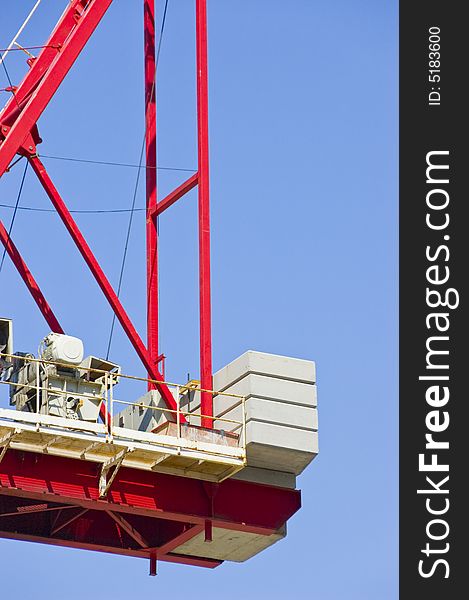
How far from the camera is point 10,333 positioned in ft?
181

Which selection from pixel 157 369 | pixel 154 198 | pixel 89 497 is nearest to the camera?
pixel 89 497

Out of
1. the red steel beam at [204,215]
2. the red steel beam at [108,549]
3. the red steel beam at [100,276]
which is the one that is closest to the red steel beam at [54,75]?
the red steel beam at [100,276]

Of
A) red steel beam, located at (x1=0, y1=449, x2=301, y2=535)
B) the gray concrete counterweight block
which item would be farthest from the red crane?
the gray concrete counterweight block

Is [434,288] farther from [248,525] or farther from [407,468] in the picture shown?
[248,525]

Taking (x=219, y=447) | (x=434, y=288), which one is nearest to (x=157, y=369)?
(x=219, y=447)

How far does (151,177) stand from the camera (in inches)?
2491

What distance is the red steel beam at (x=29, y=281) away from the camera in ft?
195

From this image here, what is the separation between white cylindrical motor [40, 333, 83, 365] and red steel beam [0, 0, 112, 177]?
5.09m

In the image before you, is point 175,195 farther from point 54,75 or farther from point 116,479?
point 116,479

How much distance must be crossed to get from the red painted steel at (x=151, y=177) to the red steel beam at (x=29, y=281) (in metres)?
2.98

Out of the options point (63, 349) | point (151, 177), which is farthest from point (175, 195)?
point (63, 349)

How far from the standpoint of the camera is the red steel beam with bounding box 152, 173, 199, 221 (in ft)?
196

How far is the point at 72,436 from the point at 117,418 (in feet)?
Answer: 28.6

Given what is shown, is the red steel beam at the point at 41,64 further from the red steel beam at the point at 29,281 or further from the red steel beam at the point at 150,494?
the red steel beam at the point at 150,494
